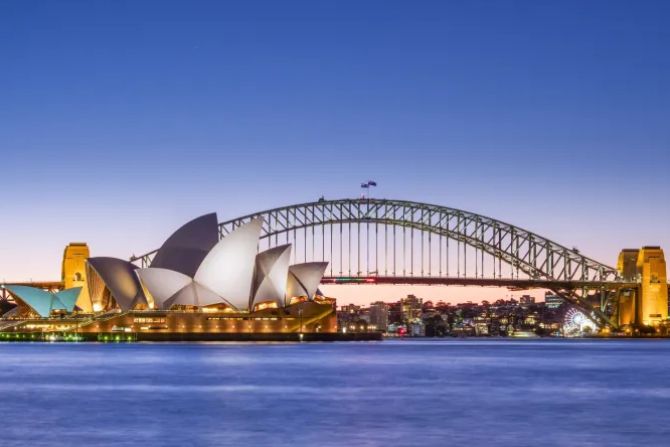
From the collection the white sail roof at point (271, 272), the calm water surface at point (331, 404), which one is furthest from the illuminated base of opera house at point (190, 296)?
the calm water surface at point (331, 404)

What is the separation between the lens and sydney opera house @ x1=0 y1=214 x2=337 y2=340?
99125mm

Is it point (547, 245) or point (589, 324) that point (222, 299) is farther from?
point (589, 324)

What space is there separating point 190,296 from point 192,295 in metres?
0.27

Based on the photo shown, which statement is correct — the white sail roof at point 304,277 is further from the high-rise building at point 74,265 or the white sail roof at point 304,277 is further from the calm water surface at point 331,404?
the calm water surface at point 331,404

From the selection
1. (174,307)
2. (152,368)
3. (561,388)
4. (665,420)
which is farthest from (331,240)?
(665,420)

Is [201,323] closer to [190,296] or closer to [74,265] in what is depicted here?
[190,296]

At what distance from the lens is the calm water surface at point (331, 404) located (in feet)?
99.6

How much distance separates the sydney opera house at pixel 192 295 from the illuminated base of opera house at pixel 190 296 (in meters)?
0.08

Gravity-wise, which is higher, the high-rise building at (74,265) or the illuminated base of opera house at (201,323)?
the high-rise building at (74,265)

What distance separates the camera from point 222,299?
101m

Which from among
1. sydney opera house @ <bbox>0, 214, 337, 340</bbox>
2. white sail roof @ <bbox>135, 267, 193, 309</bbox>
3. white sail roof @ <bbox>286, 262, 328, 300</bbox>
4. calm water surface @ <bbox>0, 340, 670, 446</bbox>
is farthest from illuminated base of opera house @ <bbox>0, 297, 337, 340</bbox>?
calm water surface @ <bbox>0, 340, 670, 446</bbox>

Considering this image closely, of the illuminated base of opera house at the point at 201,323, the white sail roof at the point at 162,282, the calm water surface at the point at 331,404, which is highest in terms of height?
the white sail roof at the point at 162,282

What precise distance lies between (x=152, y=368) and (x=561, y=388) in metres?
20.9

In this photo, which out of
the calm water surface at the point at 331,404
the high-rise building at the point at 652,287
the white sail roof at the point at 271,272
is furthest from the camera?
the high-rise building at the point at 652,287
